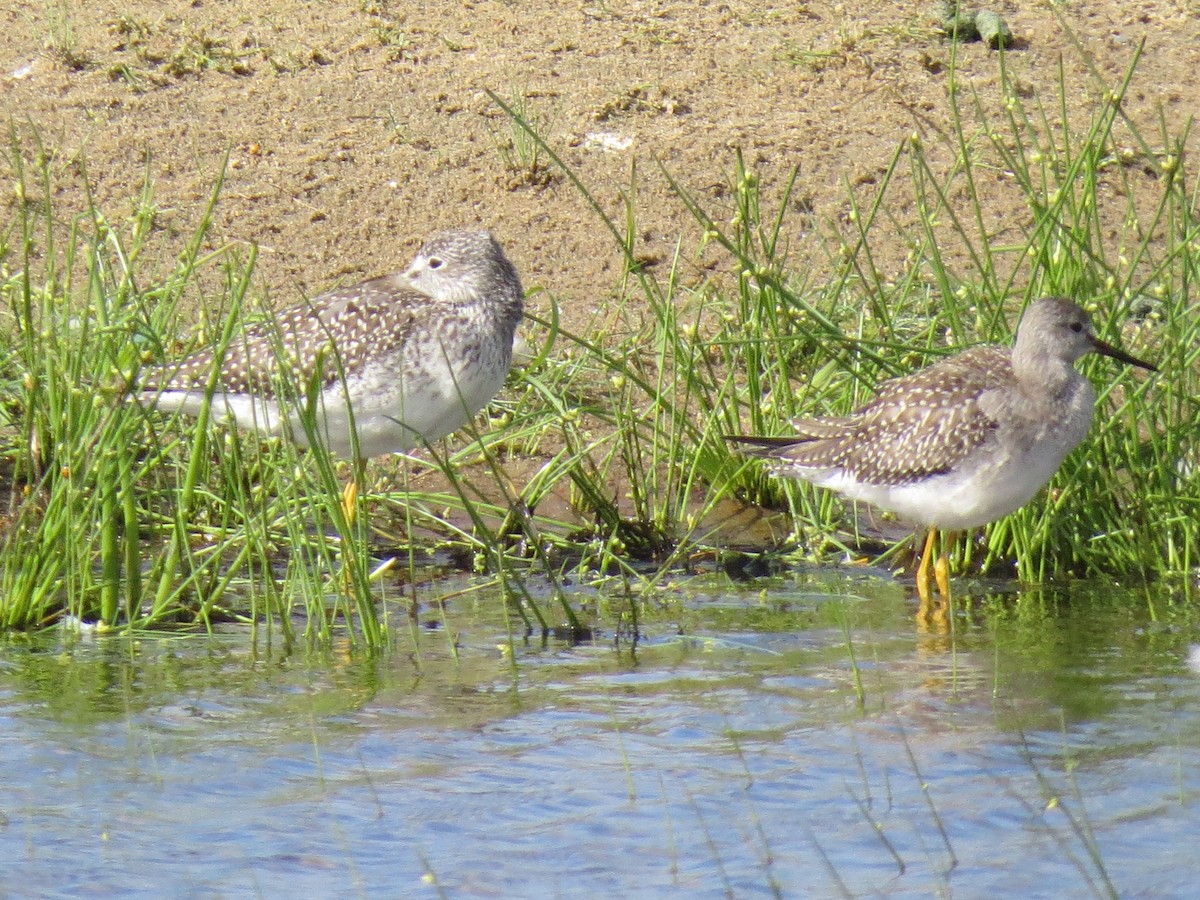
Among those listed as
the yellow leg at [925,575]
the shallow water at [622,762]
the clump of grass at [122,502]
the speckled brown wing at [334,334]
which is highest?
the speckled brown wing at [334,334]

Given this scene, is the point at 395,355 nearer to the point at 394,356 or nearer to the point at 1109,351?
the point at 394,356

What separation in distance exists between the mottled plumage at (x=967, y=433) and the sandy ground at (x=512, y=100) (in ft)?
8.32

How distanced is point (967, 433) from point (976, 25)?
5083 mm

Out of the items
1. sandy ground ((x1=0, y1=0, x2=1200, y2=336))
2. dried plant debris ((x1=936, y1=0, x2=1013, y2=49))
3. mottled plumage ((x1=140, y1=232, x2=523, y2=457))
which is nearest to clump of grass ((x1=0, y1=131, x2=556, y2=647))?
mottled plumage ((x1=140, y1=232, x2=523, y2=457))

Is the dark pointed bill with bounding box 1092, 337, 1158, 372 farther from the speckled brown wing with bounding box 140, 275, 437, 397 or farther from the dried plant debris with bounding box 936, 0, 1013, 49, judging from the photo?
the dried plant debris with bounding box 936, 0, 1013, 49

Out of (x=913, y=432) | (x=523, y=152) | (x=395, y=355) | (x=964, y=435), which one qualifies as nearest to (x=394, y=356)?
(x=395, y=355)

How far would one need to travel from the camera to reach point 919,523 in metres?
7.10

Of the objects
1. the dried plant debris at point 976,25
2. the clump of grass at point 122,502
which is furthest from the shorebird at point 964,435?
the dried plant debris at point 976,25

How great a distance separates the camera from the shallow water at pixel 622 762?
4.38 meters

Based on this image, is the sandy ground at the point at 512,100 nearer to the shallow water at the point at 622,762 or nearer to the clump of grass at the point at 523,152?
the clump of grass at the point at 523,152

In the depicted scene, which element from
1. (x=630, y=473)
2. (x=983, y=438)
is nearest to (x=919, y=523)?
(x=983, y=438)

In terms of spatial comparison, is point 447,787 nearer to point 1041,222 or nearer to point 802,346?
point 1041,222

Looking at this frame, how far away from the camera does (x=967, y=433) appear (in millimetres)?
6707

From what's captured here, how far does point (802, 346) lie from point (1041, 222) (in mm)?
2094
